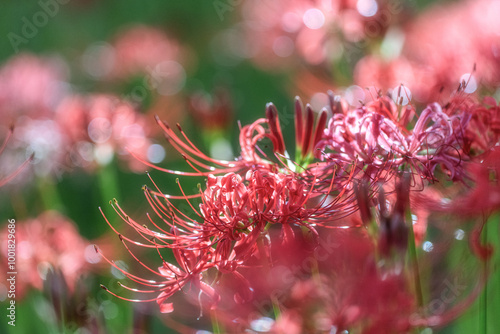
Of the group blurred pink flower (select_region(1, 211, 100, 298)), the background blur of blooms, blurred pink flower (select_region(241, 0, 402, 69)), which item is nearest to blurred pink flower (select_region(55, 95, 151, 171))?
the background blur of blooms

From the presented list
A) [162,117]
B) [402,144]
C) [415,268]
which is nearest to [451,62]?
[402,144]

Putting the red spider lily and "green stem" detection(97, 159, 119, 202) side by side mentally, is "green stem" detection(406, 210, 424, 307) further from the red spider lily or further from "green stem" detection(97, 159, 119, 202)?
"green stem" detection(97, 159, 119, 202)

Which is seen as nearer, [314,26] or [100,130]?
[100,130]

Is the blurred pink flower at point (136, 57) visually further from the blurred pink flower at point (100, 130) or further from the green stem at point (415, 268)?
the green stem at point (415, 268)

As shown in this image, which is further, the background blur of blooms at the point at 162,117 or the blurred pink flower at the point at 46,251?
the blurred pink flower at the point at 46,251

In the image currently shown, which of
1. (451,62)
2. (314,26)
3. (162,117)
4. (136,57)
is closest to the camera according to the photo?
(451,62)

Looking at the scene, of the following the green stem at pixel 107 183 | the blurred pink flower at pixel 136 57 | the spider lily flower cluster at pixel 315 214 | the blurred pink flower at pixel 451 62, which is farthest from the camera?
the blurred pink flower at pixel 136 57

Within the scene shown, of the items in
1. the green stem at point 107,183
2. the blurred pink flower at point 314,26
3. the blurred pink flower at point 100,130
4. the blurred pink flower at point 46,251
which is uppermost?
the blurred pink flower at point 314,26

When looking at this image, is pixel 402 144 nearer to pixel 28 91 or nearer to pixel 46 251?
pixel 46 251

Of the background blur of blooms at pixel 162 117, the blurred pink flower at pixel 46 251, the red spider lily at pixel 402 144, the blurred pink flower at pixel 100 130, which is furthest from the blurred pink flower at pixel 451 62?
the blurred pink flower at pixel 46 251
